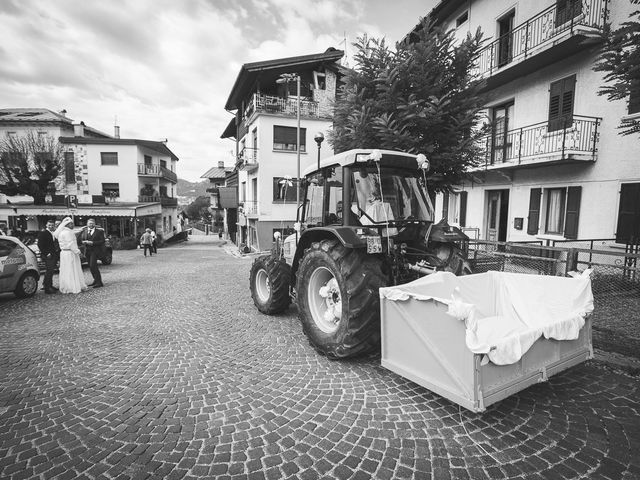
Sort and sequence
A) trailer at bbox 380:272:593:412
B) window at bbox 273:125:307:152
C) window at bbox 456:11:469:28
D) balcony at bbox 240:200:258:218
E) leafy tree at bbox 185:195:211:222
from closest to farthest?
trailer at bbox 380:272:593:412
window at bbox 456:11:469:28
window at bbox 273:125:307:152
balcony at bbox 240:200:258:218
leafy tree at bbox 185:195:211:222

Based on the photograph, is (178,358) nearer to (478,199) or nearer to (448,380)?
(448,380)

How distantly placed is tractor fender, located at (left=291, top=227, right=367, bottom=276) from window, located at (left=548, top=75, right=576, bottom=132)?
29.4ft

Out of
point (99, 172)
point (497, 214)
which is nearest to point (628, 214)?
point (497, 214)

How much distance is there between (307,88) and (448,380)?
21.4 meters

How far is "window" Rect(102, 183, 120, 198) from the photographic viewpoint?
32.0m

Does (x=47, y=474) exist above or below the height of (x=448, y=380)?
below

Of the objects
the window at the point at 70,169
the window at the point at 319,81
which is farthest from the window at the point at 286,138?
the window at the point at 70,169

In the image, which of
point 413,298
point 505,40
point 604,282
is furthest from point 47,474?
point 505,40

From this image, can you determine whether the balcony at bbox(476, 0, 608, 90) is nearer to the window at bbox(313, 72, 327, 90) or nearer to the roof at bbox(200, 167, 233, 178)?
the window at bbox(313, 72, 327, 90)

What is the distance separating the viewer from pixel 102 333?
507cm

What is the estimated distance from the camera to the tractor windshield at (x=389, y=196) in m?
4.03

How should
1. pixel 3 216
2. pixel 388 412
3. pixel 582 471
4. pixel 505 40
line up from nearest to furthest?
pixel 582 471 < pixel 388 412 < pixel 505 40 < pixel 3 216

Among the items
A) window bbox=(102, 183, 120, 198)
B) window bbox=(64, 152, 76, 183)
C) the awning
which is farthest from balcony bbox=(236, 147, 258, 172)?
window bbox=(64, 152, 76, 183)

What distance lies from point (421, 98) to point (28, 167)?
3318 cm
